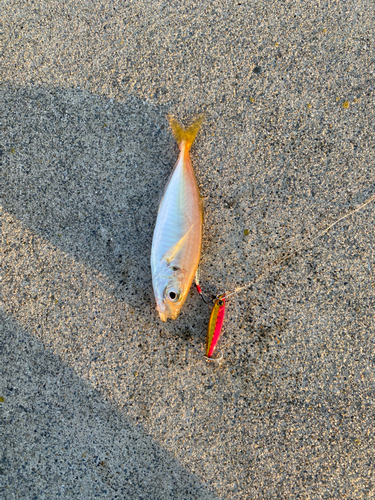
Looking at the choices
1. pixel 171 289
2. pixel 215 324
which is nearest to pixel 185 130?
pixel 171 289

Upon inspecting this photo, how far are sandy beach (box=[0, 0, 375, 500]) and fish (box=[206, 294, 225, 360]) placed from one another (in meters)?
0.10

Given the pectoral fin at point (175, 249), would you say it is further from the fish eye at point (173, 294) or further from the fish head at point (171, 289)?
the fish eye at point (173, 294)

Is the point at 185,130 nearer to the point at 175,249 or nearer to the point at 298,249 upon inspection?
the point at 175,249

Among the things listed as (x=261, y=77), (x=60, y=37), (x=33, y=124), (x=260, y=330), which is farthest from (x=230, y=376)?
(x=60, y=37)

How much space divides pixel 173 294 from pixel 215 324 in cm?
34

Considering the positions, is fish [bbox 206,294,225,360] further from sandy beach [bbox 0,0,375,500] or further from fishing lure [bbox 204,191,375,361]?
sandy beach [bbox 0,0,375,500]

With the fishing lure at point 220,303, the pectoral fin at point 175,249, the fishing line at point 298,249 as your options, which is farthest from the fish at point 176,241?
the fishing line at point 298,249

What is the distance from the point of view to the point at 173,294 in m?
1.72

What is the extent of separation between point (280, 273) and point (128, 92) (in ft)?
5.17

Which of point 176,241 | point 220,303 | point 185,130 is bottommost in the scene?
point 220,303

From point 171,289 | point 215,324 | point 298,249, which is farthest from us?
point 298,249

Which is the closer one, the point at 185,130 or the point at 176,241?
the point at 176,241

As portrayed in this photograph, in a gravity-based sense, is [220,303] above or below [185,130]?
below

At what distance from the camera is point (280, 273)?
A: 194 cm
